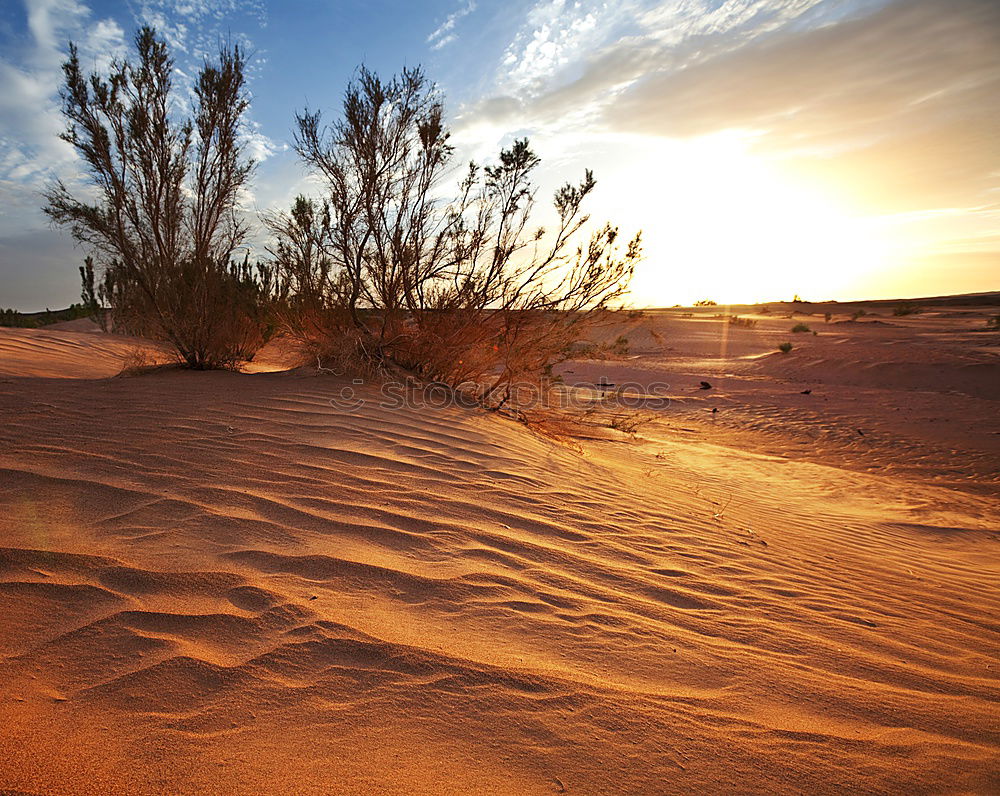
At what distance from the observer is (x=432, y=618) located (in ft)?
6.50

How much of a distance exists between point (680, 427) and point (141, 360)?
8064 mm

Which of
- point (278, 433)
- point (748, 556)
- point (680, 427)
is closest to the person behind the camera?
point (748, 556)

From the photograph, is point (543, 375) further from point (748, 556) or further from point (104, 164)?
point (104, 164)

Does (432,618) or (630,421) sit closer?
(432,618)

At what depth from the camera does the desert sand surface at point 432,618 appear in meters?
1.36

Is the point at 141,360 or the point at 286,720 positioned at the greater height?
the point at 141,360

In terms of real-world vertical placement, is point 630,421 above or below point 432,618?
below

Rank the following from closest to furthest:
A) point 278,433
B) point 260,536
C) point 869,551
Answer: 1. point 260,536
2. point 278,433
3. point 869,551

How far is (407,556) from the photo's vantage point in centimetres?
241

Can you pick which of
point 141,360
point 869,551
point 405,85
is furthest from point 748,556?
point 141,360

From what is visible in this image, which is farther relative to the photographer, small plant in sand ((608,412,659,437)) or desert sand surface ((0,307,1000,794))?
small plant in sand ((608,412,659,437))

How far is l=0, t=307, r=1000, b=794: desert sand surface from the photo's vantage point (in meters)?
1.36

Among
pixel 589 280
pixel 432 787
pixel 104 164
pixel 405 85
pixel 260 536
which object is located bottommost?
pixel 432 787

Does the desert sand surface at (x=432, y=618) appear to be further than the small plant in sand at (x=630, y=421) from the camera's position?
Answer: No
